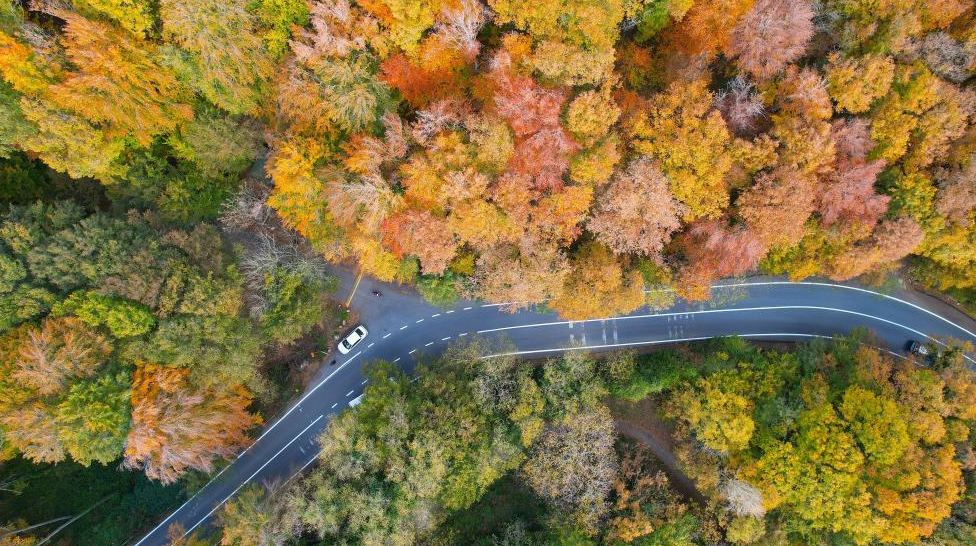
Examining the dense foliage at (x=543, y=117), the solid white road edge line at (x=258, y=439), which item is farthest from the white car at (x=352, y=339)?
the dense foliage at (x=543, y=117)

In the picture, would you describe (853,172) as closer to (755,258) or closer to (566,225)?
(755,258)

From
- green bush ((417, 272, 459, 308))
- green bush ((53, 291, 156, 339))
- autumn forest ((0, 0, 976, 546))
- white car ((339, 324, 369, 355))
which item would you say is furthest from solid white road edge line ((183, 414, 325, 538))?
green bush ((53, 291, 156, 339))

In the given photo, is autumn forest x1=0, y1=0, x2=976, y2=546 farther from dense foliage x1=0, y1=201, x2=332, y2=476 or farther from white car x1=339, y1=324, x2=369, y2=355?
white car x1=339, y1=324, x2=369, y2=355

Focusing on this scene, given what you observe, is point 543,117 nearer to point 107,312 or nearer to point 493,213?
point 493,213

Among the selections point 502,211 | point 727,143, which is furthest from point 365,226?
point 727,143

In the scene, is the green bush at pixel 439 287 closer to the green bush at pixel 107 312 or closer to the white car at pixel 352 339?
the white car at pixel 352 339

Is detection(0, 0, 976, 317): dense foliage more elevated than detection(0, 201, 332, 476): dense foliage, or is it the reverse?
detection(0, 0, 976, 317): dense foliage
